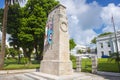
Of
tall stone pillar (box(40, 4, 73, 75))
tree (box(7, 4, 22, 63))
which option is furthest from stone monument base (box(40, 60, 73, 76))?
tree (box(7, 4, 22, 63))

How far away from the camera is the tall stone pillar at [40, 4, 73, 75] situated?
9.57 metres

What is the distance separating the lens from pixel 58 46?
9.75 meters

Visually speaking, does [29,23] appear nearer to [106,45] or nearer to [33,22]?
[33,22]

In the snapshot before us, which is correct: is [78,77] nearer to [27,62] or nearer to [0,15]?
[27,62]

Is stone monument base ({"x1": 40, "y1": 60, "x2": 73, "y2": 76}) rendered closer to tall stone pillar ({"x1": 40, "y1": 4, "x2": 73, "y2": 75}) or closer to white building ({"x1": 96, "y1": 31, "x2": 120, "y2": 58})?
tall stone pillar ({"x1": 40, "y1": 4, "x2": 73, "y2": 75})

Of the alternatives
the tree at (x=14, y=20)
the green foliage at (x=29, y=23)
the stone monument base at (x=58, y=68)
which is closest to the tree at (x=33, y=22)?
the green foliage at (x=29, y=23)

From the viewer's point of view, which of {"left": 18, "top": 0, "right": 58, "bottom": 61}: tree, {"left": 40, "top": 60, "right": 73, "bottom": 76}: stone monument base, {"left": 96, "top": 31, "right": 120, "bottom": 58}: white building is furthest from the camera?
{"left": 96, "top": 31, "right": 120, "bottom": 58}: white building

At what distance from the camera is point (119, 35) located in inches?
1156

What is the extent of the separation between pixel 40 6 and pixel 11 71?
11.4 metres

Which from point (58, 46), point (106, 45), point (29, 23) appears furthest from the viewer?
point (106, 45)

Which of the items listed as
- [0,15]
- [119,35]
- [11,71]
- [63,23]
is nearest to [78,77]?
[63,23]

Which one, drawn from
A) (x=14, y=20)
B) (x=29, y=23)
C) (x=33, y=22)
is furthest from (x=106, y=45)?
(x=14, y=20)

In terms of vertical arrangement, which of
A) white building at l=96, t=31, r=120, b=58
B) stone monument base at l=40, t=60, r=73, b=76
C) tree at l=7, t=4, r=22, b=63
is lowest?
stone monument base at l=40, t=60, r=73, b=76

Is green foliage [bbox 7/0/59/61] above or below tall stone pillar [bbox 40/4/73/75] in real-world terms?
above
